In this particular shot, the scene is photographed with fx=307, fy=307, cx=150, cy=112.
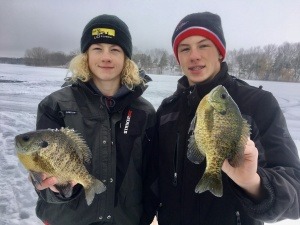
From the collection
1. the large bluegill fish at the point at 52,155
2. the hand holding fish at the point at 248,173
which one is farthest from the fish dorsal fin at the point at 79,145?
the hand holding fish at the point at 248,173

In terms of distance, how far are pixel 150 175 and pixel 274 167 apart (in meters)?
1.28

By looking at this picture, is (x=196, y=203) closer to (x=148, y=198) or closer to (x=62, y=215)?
(x=148, y=198)

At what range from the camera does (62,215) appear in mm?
3018

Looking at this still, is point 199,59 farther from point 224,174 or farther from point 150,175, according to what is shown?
point 150,175

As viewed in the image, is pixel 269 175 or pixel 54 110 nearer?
pixel 269 175

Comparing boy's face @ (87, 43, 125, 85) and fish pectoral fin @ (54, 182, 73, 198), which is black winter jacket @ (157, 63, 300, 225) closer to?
boy's face @ (87, 43, 125, 85)

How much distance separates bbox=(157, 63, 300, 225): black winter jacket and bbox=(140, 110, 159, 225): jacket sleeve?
0.13m

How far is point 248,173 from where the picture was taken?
7.08ft

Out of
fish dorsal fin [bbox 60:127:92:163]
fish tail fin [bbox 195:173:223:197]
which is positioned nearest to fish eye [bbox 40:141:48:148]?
fish dorsal fin [bbox 60:127:92:163]

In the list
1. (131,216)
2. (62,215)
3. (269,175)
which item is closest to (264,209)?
(269,175)

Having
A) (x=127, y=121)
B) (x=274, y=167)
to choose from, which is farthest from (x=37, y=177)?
(x=274, y=167)

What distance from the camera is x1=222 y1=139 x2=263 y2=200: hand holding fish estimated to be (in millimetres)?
2086

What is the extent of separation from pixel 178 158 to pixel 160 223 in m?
0.73

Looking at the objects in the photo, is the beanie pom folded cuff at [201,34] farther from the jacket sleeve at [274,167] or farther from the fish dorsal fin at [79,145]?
the fish dorsal fin at [79,145]
